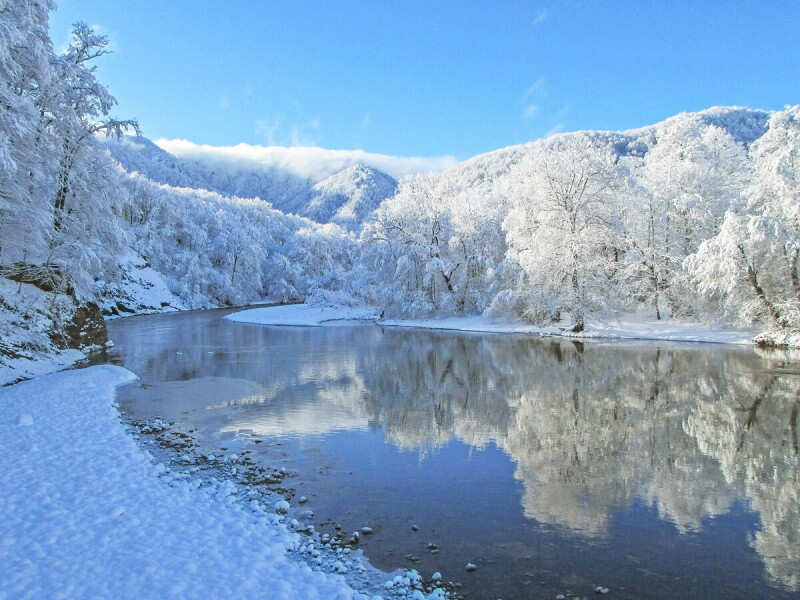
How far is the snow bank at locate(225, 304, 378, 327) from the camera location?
51.1 m

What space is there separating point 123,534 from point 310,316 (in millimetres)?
48118

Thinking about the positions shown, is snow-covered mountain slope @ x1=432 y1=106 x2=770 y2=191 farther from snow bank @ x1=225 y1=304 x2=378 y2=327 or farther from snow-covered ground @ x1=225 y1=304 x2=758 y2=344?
snow-covered ground @ x1=225 y1=304 x2=758 y2=344

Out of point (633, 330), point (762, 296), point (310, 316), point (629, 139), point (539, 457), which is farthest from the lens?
point (629, 139)

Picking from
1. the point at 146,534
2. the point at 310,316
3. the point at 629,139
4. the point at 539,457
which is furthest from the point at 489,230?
the point at 629,139

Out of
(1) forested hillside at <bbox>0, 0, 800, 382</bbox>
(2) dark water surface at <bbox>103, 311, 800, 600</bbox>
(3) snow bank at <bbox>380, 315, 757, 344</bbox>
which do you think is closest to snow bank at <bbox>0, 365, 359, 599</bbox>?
(2) dark water surface at <bbox>103, 311, 800, 600</bbox>

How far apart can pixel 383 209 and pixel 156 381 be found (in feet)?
111

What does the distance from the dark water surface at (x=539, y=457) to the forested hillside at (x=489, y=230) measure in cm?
565

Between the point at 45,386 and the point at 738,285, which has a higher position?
the point at 738,285

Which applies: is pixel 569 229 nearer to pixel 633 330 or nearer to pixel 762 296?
pixel 633 330

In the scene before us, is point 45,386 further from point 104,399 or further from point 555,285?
point 555,285

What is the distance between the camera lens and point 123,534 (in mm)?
6621

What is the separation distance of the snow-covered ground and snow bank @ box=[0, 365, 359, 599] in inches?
1160

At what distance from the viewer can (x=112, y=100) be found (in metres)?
21.8

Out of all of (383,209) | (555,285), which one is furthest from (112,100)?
(383,209)
